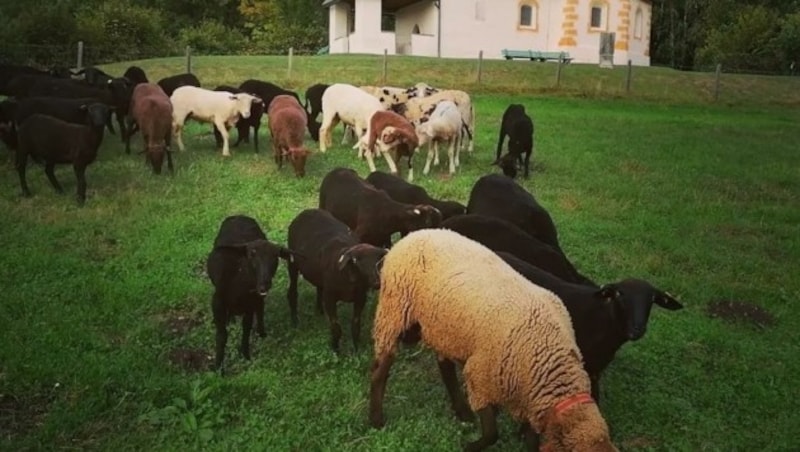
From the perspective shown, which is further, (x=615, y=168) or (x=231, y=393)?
(x=615, y=168)

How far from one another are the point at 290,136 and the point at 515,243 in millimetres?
7158

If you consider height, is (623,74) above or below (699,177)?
above

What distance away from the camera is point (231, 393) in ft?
20.0

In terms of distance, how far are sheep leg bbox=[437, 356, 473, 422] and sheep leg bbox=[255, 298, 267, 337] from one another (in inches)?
76.2

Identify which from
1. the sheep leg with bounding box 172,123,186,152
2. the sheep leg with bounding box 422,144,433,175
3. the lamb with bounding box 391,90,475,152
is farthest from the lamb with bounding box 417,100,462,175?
the sheep leg with bounding box 172,123,186,152

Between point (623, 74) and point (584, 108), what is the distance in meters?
8.85

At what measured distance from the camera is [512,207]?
337 inches

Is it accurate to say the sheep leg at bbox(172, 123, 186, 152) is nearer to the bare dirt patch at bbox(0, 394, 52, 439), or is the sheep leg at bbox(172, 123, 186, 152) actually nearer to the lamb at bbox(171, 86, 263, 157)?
the lamb at bbox(171, 86, 263, 157)

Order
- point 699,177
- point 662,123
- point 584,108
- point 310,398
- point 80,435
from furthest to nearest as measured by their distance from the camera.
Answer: point 584,108
point 662,123
point 699,177
point 310,398
point 80,435

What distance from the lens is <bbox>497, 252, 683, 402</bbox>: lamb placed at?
5605mm

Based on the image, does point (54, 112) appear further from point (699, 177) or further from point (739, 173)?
point (739, 173)

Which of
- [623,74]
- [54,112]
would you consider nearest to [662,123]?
[623,74]

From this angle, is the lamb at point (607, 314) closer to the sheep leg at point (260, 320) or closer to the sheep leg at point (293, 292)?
the sheep leg at point (260, 320)

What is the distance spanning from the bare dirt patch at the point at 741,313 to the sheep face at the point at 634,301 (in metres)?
2.73
